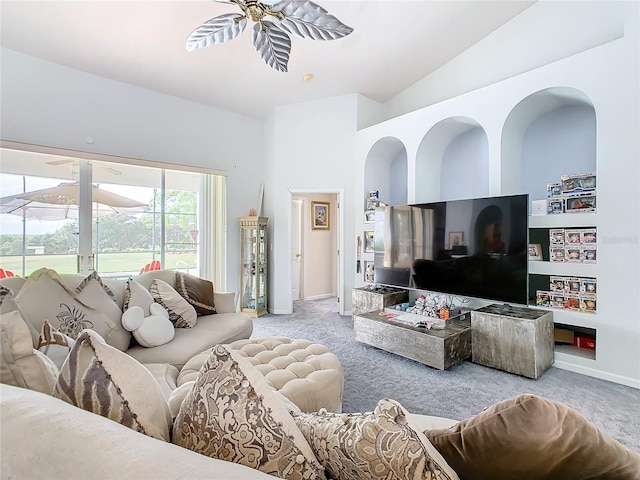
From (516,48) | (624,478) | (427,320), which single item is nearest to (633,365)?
(427,320)

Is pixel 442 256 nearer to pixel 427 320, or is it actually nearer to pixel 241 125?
pixel 427 320

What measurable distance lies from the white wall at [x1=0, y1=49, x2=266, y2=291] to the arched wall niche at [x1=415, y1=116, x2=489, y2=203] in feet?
9.24

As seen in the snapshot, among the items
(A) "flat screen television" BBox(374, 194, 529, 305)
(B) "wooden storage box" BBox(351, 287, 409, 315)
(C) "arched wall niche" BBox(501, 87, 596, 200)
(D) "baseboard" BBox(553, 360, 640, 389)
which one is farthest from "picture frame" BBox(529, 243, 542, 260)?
(B) "wooden storage box" BBox(351, 287, 409, 315)

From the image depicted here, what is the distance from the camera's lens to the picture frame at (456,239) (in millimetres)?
3400

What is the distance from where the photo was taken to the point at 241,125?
545 centimetres

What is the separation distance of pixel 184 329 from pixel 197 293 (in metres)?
0.48

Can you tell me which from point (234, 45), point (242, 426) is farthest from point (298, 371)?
point (234, 45)

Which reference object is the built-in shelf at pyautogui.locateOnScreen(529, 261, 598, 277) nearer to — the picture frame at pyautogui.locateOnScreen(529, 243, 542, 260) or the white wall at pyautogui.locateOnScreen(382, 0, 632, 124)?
the picture frame at pyautogui.locateOnScreen(529, 243, 542, 260)

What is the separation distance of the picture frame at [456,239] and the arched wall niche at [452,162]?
1.01 metres

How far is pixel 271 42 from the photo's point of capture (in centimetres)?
264

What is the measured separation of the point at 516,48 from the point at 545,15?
0.36 meters

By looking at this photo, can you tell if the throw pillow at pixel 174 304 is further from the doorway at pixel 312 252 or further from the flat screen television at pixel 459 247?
the doorway at pixel 312 252

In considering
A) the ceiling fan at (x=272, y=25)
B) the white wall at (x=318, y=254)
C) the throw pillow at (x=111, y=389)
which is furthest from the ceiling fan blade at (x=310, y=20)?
the white wall at (x=318, y=254)

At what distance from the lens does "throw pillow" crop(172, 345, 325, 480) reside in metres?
0.74
